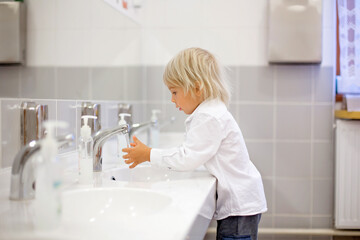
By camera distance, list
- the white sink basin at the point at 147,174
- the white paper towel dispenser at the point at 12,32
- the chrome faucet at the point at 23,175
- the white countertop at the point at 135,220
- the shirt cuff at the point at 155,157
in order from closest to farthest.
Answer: the white countertop at the point at 135,220
the chrome faucet at the point at 23,175
the white paper towel dispenser at the point at 12,32
the shirt cuff at the point at 155,157
the white sink basin at the point at 147,174

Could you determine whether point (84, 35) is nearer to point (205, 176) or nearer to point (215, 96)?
point (215, 96)

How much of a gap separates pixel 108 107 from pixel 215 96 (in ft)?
1.92

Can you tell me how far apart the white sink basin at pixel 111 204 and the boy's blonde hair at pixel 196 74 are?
1.35ft

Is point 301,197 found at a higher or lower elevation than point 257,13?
lower

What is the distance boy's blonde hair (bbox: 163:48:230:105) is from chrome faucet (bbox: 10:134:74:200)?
502 millimetres

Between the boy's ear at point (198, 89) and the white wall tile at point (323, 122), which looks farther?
the white wall tile at point (323, 122)

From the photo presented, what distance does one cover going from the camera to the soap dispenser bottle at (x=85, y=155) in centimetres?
109

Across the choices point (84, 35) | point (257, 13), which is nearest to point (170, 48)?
point (257, 13)

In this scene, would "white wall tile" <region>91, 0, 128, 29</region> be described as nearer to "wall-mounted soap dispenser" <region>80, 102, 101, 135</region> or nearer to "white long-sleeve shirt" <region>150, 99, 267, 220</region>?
"wall-mounted soap dispenser" <region>80, 102, 101, 135</region>

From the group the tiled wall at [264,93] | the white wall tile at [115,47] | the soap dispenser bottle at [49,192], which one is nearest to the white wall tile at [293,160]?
the tiled wall at [264,93]

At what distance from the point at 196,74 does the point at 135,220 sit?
61cm

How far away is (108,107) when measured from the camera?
1695 mm

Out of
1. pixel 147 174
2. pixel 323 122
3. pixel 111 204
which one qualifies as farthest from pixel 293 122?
pixel 111 204

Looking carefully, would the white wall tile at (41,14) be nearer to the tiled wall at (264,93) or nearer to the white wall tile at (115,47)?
the white wall tile at (115,47)
